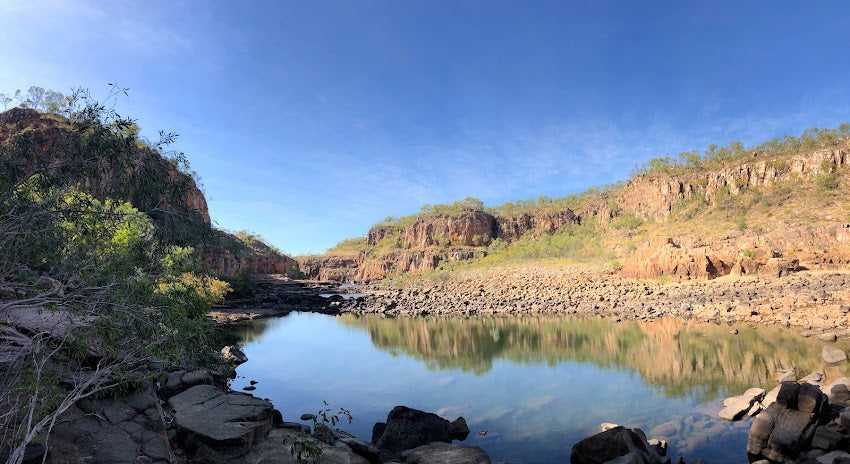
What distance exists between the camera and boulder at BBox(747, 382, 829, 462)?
6684mm

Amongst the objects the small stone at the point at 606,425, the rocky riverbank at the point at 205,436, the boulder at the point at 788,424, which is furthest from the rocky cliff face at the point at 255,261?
the boulder at the point at 788,424

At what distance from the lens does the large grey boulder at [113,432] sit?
5.10 metres

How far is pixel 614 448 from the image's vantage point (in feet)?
22.2

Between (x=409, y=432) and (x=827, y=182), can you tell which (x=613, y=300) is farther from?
(x=827, y=182)

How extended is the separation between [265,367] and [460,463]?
41.6ft

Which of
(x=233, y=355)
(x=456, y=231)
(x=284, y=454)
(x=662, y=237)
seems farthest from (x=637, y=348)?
(x=456, y=231)

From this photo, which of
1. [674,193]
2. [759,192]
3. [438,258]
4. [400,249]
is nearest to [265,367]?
[759,192]

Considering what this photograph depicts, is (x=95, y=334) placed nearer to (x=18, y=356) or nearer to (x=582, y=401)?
(x=18, y=356)

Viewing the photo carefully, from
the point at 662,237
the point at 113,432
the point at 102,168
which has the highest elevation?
the point at 662,237

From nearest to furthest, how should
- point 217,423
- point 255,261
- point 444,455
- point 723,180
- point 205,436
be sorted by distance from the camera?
point 205,436 → point 217,423 → point 444,455 → point 723,180 → point 255,261

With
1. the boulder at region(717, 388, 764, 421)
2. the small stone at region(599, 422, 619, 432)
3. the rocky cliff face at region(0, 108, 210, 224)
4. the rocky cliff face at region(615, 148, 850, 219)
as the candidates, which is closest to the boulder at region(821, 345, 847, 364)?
the boulder at region(717, 388, 764, 421)

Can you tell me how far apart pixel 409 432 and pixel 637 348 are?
40.7ft

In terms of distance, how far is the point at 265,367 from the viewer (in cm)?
1688

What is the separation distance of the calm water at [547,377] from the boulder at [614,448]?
0.74m
